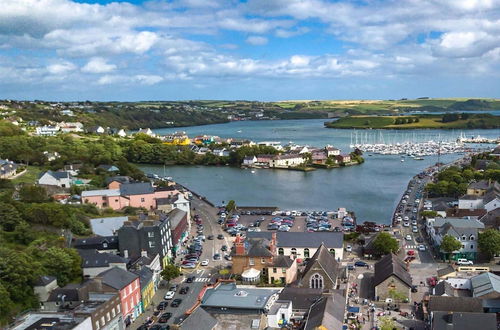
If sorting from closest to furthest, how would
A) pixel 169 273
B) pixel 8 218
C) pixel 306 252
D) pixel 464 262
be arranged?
pixel 169 273 < pixel 464 262 < pixel 306 252 < pixel 8 218

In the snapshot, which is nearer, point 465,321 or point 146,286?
point 465,321

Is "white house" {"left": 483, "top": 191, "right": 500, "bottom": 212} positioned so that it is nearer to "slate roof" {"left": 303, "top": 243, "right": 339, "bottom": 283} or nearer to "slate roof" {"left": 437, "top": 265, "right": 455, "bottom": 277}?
"slate roof" {"left": 437, "top": 265, "right": 455, "bottom": 277}

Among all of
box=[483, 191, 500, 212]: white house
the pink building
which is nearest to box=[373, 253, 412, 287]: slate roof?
box=[483, 191, 500, 212]: white house

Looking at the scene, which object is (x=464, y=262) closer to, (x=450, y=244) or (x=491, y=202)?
(x=450, y=244)

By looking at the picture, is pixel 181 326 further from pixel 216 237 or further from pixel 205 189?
pixel 205 189

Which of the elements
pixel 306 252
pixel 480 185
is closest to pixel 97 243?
pixel 306 252
